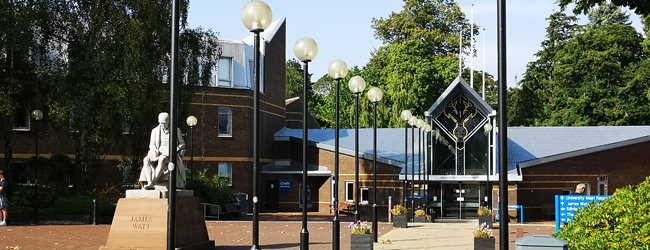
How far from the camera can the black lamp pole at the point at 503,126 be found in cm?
883

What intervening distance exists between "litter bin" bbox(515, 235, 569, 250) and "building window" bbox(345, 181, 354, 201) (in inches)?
1457

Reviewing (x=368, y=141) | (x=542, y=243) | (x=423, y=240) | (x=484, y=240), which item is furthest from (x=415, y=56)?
(x=542, y=243)

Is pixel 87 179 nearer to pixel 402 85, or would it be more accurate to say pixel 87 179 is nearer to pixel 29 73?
pixel 29 73

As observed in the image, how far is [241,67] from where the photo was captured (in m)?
45.6

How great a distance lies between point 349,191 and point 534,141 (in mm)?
11134

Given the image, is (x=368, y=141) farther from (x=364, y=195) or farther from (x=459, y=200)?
(x=459, y=200)

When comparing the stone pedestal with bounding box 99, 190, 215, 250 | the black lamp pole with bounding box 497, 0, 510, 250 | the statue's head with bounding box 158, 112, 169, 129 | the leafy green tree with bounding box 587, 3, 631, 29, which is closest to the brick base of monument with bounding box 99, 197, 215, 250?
the stone pedestal with bounding box 99, 190, 215, 250

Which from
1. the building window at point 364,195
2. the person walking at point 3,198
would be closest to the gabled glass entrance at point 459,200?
the building window at point 364,195

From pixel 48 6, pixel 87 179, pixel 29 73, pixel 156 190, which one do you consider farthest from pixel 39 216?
pixel 156 190

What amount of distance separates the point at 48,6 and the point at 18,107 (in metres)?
4.05

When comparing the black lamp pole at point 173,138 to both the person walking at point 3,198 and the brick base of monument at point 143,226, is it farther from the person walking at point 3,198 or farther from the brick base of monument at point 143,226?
the person walking at point 3,198

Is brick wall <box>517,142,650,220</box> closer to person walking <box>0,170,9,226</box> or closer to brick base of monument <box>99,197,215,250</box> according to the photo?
person walking <box>0,170,9,226</box>

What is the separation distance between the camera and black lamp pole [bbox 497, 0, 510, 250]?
8.83 m

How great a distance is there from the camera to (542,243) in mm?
8023
